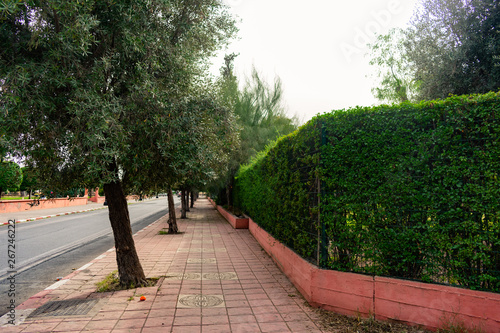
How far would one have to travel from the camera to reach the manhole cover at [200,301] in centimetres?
530

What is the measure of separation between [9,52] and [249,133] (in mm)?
15882

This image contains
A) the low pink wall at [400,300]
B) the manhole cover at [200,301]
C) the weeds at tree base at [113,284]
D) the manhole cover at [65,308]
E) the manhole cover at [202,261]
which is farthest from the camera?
the manhole cover at [202,261]

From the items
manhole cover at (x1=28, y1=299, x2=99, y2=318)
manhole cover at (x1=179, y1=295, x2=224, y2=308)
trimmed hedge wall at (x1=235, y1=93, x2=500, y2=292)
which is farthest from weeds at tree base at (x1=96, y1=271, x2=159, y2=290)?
trimmed hedge wall at (x1=235, y1=93, x2=500, y2=292)

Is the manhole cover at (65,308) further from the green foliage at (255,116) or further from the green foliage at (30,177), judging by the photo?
the green foliage at (255,116)

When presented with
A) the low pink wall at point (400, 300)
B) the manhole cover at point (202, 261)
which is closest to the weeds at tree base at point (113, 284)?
the manhole cover at point (202, 261)

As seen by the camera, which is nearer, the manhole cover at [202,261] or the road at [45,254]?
the road at [45,254]

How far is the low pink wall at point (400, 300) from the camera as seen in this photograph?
3.91 metres

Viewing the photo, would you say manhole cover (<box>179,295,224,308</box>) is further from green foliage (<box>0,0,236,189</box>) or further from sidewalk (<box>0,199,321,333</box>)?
green foliage (<box>0,0,236,189</box>)

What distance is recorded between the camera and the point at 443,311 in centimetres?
413

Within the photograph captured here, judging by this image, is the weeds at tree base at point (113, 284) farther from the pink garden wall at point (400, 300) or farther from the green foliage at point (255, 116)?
the green foliage at point (255, 116)

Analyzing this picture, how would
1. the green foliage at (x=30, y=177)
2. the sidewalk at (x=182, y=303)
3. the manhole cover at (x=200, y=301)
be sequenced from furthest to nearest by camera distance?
1. the green foliage at (x=30, y=177)
2. the manhole cover at (x=200, y=301)
3. the sidewalk at (x=182, y=303)

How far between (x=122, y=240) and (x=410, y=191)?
17.2 feet

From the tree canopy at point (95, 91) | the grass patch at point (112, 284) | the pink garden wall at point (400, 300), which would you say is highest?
the tree canopy at point (95, 91)

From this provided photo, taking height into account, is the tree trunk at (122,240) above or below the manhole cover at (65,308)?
above
